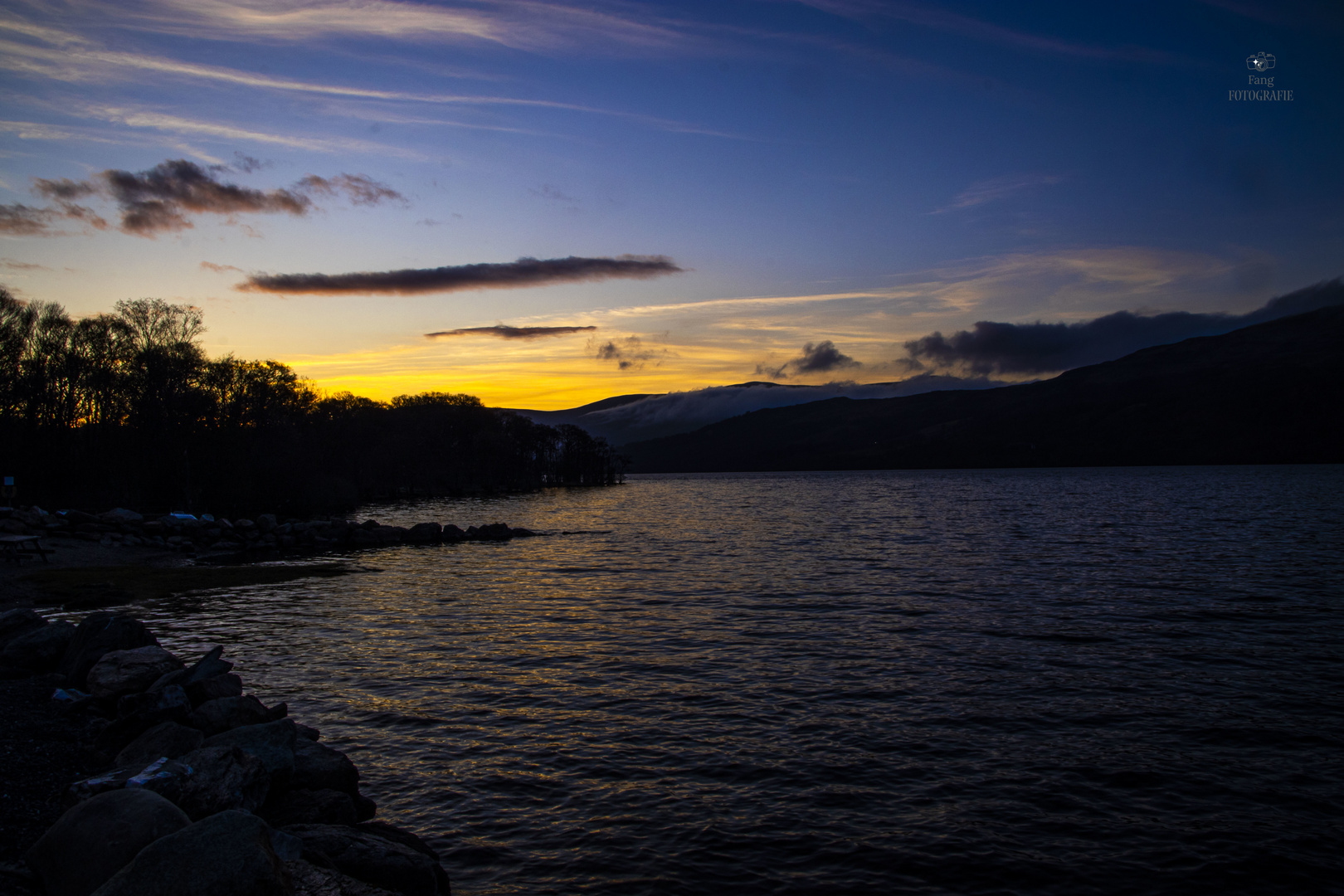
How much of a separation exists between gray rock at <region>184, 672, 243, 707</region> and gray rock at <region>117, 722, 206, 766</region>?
91.9 inches

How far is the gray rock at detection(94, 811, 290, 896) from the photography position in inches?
245

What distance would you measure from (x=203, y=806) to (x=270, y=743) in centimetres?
186

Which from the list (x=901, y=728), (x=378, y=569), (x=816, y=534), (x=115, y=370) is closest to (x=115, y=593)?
(x=378, y=569)

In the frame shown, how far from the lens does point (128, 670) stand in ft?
48.2

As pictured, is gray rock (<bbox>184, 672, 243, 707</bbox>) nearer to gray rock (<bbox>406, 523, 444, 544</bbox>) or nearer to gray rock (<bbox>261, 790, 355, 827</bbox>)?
gray rock (<bbox>261, 790, 355, 827</bbox>)

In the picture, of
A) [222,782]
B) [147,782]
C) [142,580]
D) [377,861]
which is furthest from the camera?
[142,580]

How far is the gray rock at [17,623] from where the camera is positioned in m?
18.7

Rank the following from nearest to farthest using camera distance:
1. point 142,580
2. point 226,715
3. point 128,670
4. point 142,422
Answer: point 226,715 → point 128,670 → point 142,580 → point 142,422

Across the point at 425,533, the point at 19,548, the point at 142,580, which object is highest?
the point at 19,548

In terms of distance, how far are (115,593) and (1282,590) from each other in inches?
1854

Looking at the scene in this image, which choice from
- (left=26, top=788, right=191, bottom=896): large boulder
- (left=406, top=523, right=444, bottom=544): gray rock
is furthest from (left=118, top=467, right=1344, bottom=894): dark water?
(left=406, top=523, right=444, bottom=544): gray rock

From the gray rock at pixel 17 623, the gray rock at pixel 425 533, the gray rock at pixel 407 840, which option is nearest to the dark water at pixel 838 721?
the gray rock at pixel 407 840

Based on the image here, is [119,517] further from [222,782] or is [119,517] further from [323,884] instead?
[323,884]

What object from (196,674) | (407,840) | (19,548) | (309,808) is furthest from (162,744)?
(19,548)
